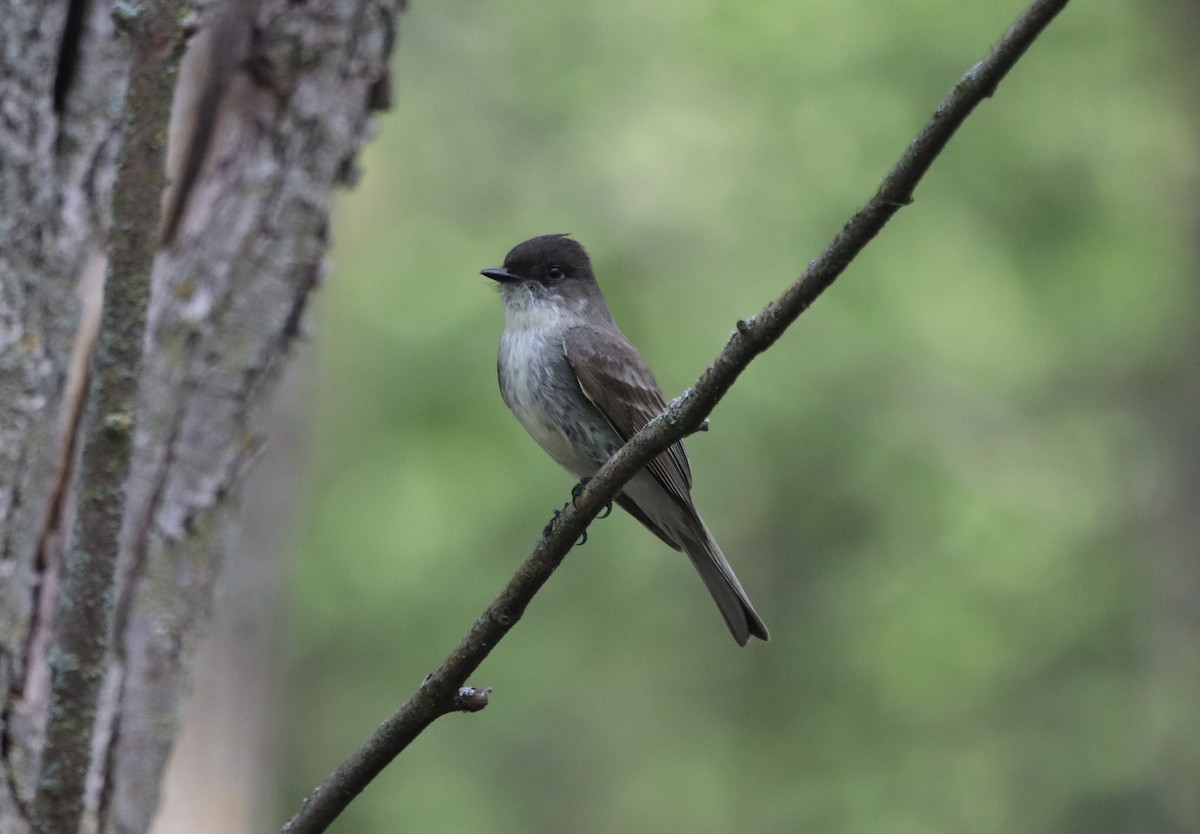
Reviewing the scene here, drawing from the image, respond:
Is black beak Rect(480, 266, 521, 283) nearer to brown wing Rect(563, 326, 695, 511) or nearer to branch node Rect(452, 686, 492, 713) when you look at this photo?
brown wing Rect(563, 326, 695, 511)

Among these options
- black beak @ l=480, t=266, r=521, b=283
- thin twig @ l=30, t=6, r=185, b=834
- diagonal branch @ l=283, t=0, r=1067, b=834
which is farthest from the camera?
black beak @ l=480, t=266, r=521, b=283

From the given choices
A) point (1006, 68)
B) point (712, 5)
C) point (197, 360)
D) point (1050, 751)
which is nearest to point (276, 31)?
point (197, 360)

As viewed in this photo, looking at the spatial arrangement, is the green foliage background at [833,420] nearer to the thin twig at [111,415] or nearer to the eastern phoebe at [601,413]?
the eastern phoebe at [601,413]

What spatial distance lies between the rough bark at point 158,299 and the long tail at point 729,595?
1393 mm

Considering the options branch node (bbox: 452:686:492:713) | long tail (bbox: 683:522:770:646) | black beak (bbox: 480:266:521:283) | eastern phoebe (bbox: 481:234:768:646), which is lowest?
branch node (bbox: 452:686:492:713)

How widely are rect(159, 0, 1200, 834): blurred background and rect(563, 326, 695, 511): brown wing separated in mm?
4158

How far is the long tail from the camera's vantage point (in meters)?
3.93

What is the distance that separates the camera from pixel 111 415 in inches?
96.0

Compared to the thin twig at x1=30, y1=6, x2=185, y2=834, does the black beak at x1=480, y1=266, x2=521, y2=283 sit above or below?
above

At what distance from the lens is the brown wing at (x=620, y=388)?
13.1 feet

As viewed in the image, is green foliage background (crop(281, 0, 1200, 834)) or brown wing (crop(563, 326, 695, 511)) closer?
brown wing (crop(563, 326, 695, 511))

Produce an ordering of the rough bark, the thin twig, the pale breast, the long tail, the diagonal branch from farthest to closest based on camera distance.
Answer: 1. the pale breast
2. the long tail
3. the rough bark
4. the thin twig
5. the diagonal branch

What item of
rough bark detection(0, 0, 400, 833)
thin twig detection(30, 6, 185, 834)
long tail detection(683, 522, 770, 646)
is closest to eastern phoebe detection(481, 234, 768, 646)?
long tail detection(683, 522, 770, 646)

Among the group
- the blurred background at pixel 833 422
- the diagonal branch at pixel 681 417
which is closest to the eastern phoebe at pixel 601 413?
the diagonal branch at pixel 681 417
